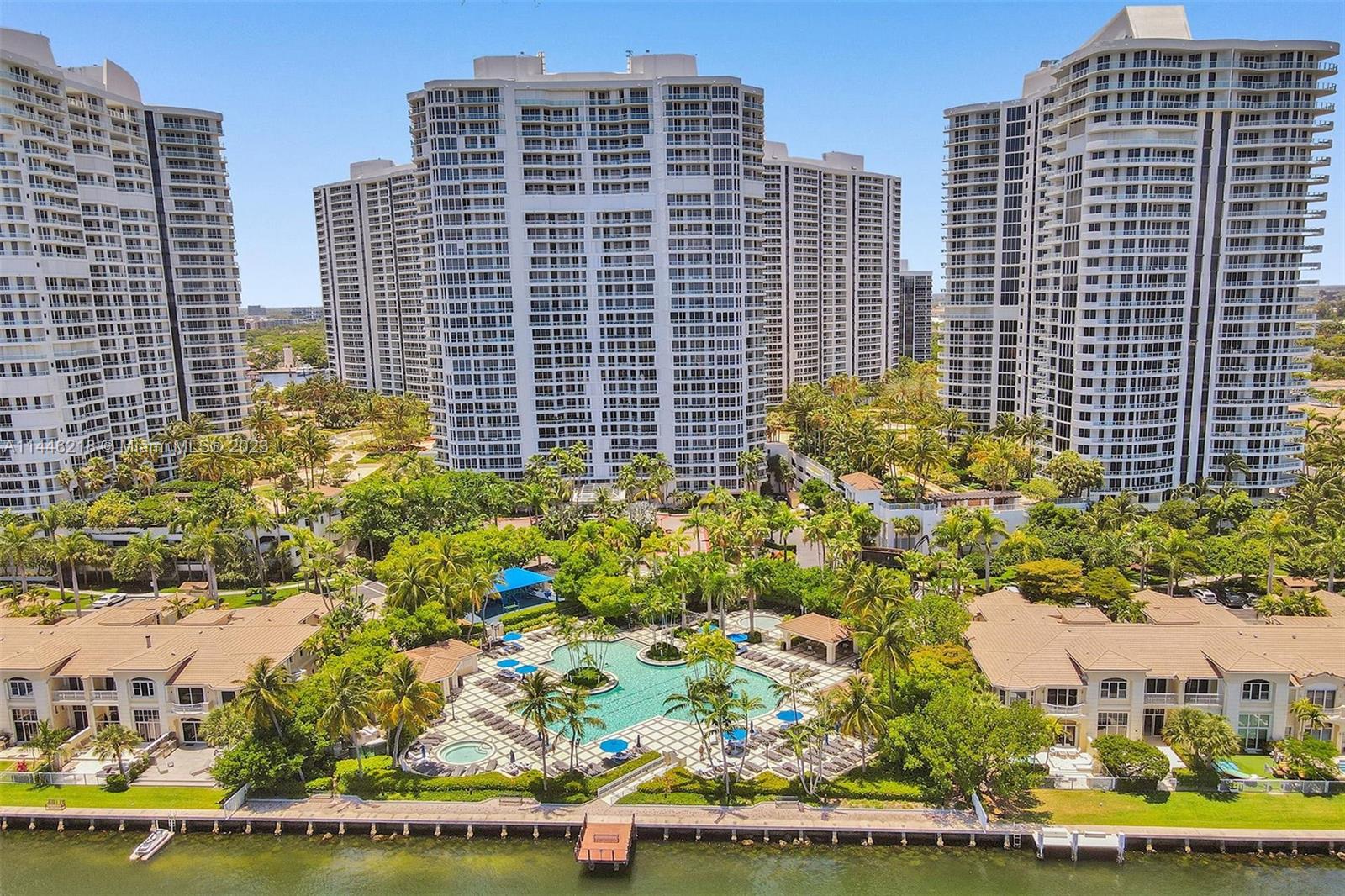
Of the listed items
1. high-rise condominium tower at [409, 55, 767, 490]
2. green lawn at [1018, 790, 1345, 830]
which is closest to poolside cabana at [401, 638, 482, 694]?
green lawn at [1018, 790, 1345, 830]

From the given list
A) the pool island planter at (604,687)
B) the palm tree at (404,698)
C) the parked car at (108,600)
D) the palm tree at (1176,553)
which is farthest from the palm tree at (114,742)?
the palm tree at (1176,553)

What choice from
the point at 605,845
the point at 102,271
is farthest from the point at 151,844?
the point at 102,271

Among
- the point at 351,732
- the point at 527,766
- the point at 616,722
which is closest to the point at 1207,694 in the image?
the point at 616,722

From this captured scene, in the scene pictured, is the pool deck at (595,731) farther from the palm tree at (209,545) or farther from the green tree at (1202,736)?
the palm tree at (209,545)

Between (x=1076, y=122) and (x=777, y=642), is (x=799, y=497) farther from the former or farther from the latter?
(x=1076, y=122)

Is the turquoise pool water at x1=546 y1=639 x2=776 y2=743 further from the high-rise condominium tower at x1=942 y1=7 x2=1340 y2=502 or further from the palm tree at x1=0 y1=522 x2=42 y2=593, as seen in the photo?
the high-rise condominium tower at x1=942 y1=7 x2=1340 y2=502
